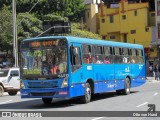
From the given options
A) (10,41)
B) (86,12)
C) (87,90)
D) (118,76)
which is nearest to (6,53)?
(10,41)

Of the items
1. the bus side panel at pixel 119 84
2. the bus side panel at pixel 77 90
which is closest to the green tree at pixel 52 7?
the bus side panel at pixel 119 84

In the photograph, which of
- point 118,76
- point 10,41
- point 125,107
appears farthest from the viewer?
point 10,41

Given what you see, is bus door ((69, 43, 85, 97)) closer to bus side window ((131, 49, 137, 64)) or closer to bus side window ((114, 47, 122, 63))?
bus side window ((114, 47, 122, 63))

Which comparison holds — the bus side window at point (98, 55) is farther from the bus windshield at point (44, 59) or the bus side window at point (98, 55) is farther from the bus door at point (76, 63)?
the bus windshield at point (44, 59)

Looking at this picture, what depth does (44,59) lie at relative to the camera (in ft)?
61.5

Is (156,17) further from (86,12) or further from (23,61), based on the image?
(23,61)

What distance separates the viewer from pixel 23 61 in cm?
1931

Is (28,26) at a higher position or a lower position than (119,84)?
higher

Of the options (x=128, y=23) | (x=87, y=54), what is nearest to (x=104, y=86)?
(x=87, y=54)

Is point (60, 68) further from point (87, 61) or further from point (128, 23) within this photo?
point (128, 23)

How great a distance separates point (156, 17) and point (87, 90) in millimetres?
44957

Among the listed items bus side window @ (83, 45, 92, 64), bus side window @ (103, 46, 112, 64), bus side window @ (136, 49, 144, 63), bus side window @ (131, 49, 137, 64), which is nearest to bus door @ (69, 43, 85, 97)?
bus side window @ (83, 45, 92, 64)

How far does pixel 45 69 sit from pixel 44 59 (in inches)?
18.2

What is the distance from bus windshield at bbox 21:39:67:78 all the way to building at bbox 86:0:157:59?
47.1m
